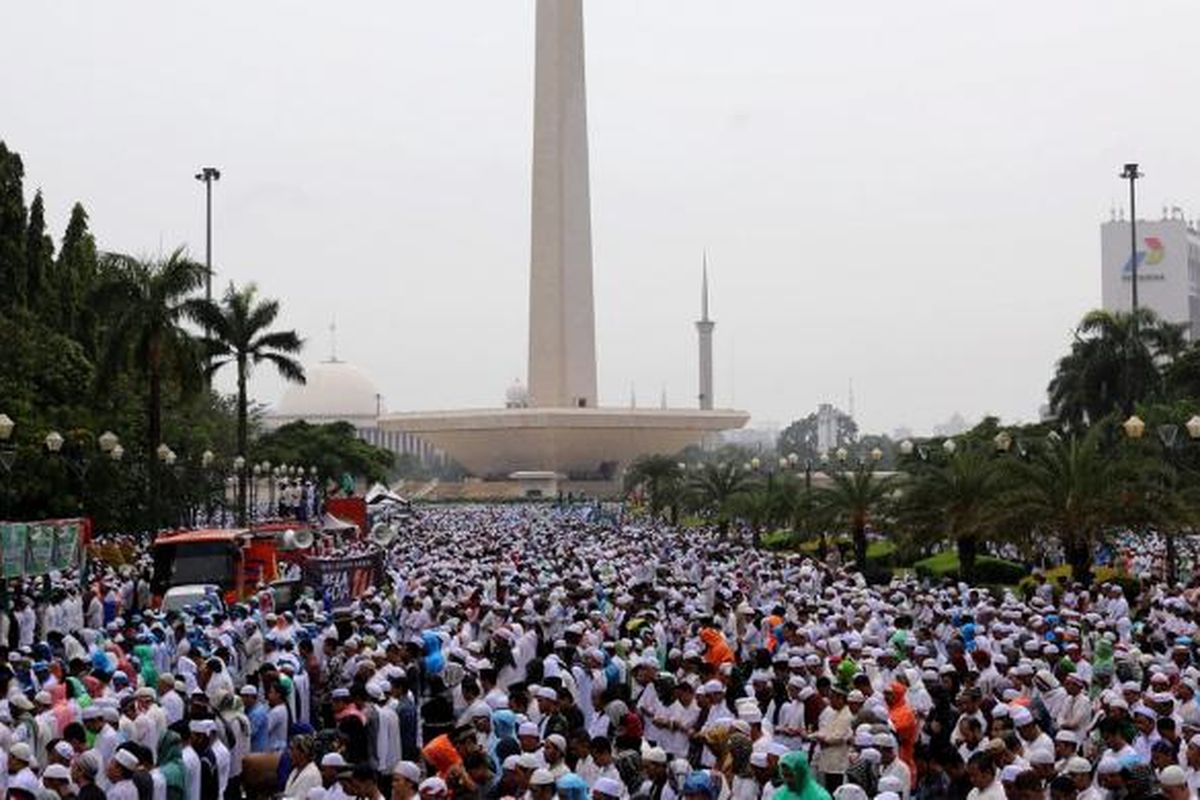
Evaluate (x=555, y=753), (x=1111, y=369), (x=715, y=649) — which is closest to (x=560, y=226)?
(x=1111, y=369)

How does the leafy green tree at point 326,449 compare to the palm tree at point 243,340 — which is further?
the leafy green tree at point 326,449

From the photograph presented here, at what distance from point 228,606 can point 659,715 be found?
33.9 ft

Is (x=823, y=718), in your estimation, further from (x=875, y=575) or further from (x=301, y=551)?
(x=875, y=575)

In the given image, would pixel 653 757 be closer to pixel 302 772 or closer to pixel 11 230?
pixel 302 772

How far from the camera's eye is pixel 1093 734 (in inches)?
452

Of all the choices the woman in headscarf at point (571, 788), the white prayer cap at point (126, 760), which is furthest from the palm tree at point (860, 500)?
the woman in headscarf at point (571, 788)

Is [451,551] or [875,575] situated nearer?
[875,575]

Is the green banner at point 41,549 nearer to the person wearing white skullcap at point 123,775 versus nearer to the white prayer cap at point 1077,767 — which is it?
the person wearing white skullcap at point 123,775

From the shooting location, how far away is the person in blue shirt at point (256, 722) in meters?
12.4

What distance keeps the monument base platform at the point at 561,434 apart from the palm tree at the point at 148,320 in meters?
55.4

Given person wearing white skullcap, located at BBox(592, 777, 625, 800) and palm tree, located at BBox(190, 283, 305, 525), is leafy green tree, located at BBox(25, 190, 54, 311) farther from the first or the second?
person wearing white skullcap, located at BBox(592, 777, 625, 800)

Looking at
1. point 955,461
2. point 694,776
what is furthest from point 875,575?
point 694,776

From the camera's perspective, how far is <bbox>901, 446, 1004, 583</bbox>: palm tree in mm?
29953

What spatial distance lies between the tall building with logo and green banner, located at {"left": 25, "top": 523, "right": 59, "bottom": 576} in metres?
107
